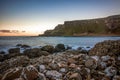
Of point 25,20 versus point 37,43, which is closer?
point 25,20

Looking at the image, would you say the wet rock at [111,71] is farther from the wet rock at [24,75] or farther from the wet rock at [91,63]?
the wet rock at [24,75]

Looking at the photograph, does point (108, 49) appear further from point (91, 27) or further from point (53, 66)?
point (91, 27)

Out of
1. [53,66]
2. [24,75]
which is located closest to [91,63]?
[53,66]

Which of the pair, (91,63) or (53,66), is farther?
(91,63)

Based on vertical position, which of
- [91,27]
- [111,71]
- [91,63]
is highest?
[91,27]

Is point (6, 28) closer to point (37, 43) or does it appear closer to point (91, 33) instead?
point (91, 33)

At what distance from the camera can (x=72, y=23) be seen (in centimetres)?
528

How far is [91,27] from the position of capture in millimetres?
4605

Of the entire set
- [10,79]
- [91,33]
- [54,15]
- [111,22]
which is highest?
[54,15]

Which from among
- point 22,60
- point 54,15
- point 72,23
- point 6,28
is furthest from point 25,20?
point 72,23

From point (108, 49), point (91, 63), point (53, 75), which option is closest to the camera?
point (53, 75)

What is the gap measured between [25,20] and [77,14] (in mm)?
1810

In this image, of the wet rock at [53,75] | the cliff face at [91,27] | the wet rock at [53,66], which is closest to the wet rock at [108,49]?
the cliff face at [91,27]

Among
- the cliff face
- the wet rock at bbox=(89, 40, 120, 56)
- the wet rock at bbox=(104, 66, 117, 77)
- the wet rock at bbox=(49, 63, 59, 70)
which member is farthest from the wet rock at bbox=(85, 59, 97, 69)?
the cliff face
